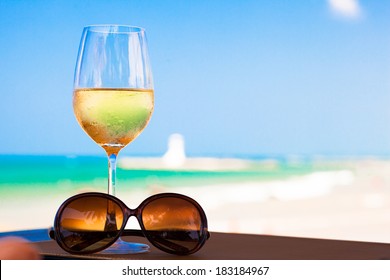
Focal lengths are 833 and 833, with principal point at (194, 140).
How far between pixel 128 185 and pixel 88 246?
10185 mm

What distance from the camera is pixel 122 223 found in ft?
3.63

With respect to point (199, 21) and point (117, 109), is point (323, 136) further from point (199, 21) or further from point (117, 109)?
point (117, 109)

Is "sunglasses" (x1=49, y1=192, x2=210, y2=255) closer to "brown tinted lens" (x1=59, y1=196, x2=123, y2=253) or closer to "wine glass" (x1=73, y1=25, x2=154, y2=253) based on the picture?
"brown tinted lens" (x1=59, y1=196, x2=123, y2=253)

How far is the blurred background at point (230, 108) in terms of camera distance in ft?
35.8

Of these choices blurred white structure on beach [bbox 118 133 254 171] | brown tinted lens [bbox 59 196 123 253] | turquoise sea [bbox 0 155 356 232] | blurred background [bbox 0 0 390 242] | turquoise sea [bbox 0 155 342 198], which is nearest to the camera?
brown tinted lens [bbox 59 196 123 253]

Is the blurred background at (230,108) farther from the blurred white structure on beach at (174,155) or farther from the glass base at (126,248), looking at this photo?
the glass base at (126,248)

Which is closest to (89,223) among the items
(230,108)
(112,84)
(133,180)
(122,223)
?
(122,223)

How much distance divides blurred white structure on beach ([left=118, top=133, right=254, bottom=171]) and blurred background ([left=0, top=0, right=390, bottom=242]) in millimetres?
21

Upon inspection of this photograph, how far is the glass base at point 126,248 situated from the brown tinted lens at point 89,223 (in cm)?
2

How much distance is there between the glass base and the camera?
110 cm

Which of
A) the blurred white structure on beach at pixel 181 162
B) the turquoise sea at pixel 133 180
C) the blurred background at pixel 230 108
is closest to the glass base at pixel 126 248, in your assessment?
the turquoise sea at pixel 133 180

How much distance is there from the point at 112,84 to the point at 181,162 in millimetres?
11220

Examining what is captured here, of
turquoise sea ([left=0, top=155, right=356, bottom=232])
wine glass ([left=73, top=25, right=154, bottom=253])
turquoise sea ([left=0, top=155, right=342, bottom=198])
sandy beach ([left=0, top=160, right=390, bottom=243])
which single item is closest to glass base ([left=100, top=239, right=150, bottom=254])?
wine glass ([left=73, top=25, right=154, bottom=253])

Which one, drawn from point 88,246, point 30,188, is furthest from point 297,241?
point 30,188
